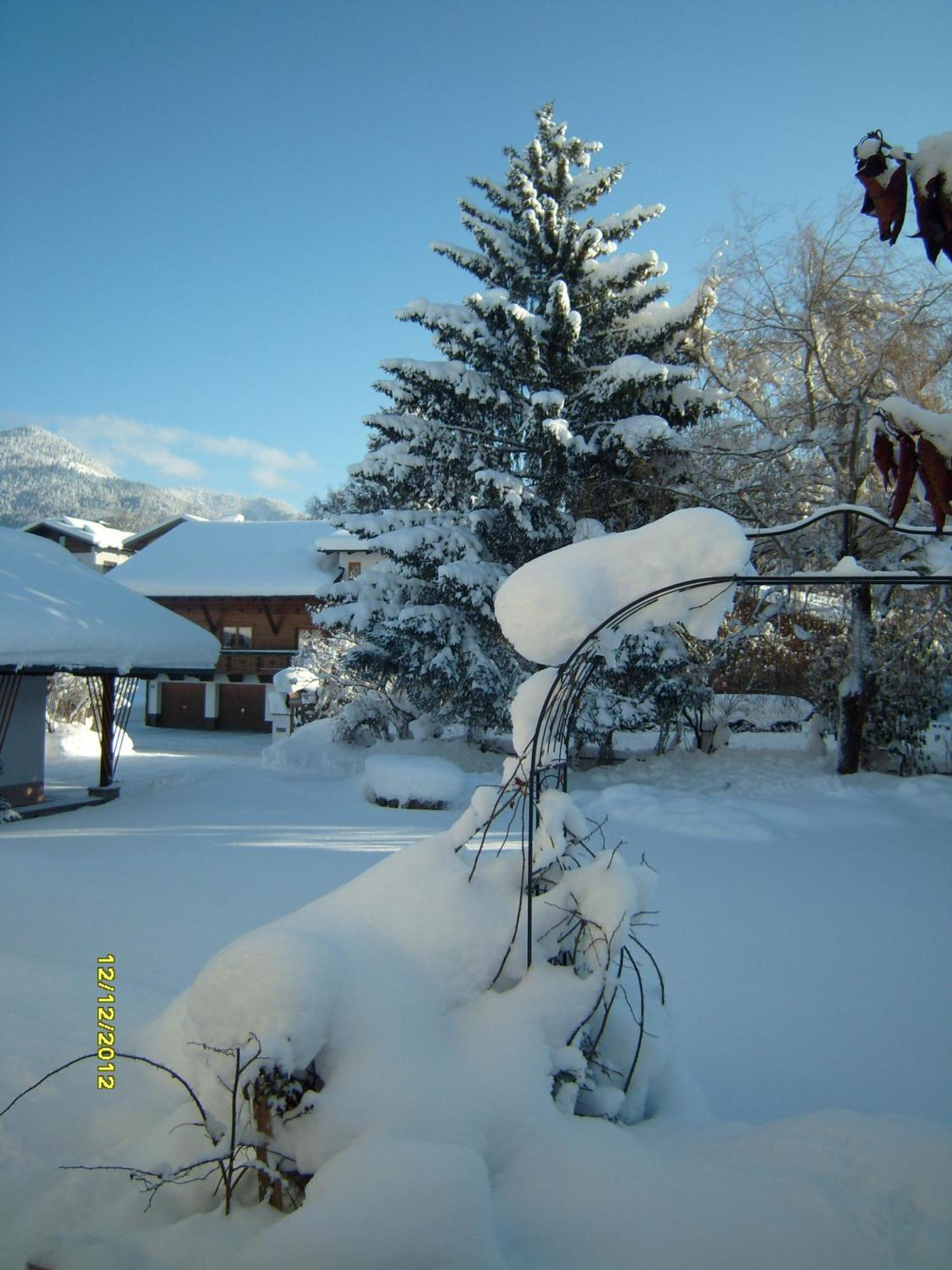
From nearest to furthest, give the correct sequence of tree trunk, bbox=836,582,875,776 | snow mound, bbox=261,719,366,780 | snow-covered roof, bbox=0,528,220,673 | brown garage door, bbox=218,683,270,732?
1. snow-covered roof, bbox=0,528,220,673
2. tree trunk, bbox=836,582,875,776
3. snow mound, bbox=261,719,366,780
4. brown garage door, bbox=218,683,270,732

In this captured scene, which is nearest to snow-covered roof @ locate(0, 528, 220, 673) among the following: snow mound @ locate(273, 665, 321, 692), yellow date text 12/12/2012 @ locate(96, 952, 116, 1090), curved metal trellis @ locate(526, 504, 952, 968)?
snow mound @ locate(273, 665, 321, 692)

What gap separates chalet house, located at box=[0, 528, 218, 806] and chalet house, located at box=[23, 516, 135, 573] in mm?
20331

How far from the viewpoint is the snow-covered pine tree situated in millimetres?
12945

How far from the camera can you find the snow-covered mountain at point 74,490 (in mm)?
77000

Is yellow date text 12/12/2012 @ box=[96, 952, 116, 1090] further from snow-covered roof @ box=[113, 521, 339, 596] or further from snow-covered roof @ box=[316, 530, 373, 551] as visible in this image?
snow-covered roof @ box=[316, 530, 373, 551]

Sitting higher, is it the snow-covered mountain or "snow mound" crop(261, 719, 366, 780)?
the snow-covered mountain

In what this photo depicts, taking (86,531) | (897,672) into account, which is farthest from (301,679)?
(86,531)

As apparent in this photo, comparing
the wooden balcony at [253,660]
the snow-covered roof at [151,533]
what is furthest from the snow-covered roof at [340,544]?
the snow-covered roof at [151,533]

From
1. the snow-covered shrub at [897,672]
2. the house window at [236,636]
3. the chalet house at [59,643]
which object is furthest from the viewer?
the house window at [236,636]

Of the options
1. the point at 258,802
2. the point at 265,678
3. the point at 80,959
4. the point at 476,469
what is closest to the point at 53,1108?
the point at 80,959

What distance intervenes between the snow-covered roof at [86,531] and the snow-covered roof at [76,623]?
20.9 m

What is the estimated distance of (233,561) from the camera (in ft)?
93.8

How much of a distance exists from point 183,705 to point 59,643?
19.8 m

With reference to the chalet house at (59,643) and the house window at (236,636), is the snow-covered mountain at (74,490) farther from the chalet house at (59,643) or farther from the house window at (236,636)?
the chalet house at (59,643)
